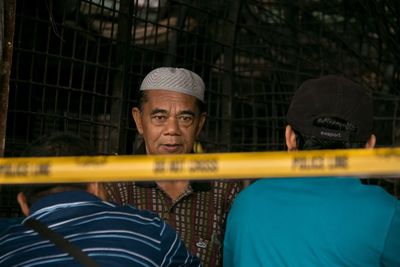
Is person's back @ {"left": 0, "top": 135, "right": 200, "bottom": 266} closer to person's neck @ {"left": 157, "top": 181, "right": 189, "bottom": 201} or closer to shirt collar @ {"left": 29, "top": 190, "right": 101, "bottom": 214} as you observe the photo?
shirt collar @ {"left": 29, "top": 190, "right": 101, "bottom": 214}

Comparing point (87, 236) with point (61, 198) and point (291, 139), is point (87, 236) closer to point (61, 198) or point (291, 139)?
point (61, 198)

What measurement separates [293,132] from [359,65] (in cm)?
573

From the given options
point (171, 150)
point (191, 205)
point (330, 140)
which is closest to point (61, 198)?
point (330, 140)

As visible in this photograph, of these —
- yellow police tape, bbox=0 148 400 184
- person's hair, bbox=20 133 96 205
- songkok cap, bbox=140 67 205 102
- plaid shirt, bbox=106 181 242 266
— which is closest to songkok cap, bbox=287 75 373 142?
yellow police tape, bbox=0 148 400 184

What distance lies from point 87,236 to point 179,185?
108 centimetres

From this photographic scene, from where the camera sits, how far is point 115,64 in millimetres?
5496

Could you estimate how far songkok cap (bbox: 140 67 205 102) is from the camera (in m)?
3.41

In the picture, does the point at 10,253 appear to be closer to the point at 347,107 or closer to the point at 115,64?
the point at 347,107

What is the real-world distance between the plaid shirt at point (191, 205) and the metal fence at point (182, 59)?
1.14m

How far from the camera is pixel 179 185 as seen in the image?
3.30 metres

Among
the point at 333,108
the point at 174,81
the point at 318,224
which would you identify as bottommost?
the point at 318,224

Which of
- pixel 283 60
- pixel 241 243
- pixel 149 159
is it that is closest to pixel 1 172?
pixel 149 159

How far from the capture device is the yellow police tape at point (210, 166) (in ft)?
6.12

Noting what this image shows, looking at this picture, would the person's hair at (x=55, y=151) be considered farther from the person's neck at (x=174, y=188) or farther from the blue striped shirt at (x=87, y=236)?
the person's neck at (x=174, y=188)
